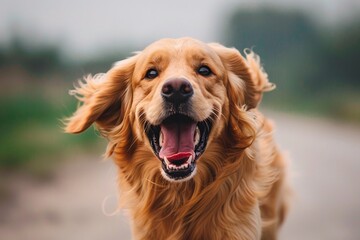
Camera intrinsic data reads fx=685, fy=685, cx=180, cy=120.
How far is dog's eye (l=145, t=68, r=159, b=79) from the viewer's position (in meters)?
3.88

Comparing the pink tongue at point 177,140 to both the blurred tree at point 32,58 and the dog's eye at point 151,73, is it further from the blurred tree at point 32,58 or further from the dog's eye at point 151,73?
the blurred tree at point 32,58

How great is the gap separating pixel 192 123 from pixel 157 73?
14.1 inches

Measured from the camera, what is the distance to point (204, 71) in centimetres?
386

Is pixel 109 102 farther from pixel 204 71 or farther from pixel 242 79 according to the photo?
pixel 242 79

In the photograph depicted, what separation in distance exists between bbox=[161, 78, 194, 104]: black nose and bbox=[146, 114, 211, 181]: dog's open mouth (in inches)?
6.5

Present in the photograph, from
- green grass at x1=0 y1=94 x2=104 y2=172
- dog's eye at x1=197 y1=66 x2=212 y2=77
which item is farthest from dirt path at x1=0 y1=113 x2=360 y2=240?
dog's eye at x1=197 y1=66 x2=212 y2=77

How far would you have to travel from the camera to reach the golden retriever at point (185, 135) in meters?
3.73

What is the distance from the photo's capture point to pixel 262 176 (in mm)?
4250

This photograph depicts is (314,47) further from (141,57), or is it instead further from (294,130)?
(141,57)

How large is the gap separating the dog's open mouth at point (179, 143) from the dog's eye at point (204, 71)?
10.5 inches

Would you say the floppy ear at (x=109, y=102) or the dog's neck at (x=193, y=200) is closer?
the dog's neck at (x=193, y=200)

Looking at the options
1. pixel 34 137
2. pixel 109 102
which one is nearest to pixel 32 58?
pixel 34 137

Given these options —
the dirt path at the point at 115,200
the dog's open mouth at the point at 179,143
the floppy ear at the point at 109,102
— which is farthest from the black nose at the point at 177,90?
the dirt path at the point at 115,200

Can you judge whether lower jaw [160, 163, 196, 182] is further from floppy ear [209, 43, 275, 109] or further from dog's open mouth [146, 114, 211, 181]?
floppy ear [209, 43, 275, 109]
